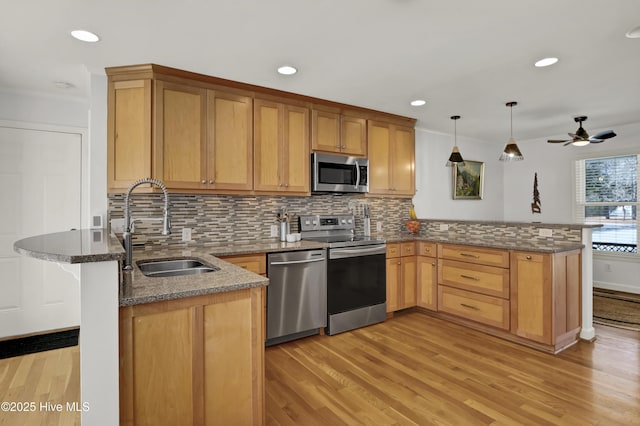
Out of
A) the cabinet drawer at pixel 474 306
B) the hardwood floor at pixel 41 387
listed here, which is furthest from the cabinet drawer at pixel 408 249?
the hardwood floor at pixel 41 387

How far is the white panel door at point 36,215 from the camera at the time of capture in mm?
3365

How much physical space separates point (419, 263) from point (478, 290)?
0.77 m

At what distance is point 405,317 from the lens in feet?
13.3

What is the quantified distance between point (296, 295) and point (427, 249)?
1.74 metres

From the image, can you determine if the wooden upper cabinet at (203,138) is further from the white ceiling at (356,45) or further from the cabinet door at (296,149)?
the cabinet door at (296,149)

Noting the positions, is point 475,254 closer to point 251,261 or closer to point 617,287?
point 251,261

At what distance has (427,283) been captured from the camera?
409 centimetres

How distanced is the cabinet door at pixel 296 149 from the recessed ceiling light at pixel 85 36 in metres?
1.65

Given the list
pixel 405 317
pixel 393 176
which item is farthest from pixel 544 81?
pixel 405 317

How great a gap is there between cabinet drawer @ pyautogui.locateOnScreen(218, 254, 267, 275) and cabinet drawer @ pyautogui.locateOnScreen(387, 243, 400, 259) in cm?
153

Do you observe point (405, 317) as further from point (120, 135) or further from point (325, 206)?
point (120, 135)

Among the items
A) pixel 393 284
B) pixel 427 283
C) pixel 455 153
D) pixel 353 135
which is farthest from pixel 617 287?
pixel 353 135

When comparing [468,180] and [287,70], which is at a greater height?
[287,70]

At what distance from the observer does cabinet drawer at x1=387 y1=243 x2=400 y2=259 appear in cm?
396
